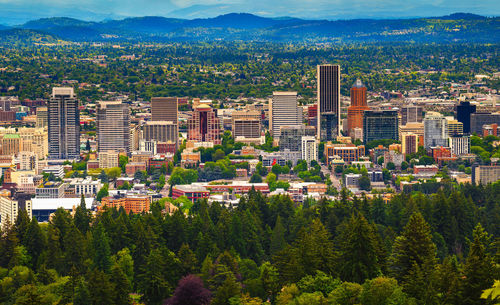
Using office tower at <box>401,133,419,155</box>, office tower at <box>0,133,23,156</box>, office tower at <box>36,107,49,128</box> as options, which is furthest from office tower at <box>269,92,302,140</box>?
office tower at <box>0,133,23,156</box>

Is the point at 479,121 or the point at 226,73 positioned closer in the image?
the point at 479,121

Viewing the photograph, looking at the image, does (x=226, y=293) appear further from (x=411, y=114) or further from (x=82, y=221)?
(x=411, y=114)

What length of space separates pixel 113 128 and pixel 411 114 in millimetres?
31836

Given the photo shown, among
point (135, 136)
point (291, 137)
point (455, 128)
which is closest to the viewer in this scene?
point (291, 137)

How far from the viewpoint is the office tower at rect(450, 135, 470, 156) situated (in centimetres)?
8973

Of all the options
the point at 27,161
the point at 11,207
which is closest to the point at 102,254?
the point at 11,207

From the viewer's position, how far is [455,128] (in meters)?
96.4

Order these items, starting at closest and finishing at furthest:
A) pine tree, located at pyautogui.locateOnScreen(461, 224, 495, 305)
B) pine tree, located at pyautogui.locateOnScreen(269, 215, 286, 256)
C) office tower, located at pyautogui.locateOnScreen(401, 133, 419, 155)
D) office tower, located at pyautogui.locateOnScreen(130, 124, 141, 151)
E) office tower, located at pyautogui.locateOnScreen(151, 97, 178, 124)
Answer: pine tree, located at pyautogui.locateOnScreen(461, 224, 495, 305) → pine tree, located at pyautogui.locateOnScreen(269, 215, 286, 256) → office tower, located at pyautogui.locateOnScreen(401, 133, 419, 155) → office tower, located at pyautogui.locateOnScreen(130, 124, 141, 151) → office tower, located at pyautogui.locateOnScreen(151, 97, 178, 124)

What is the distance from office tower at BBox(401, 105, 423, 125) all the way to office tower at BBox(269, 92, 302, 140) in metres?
10.7

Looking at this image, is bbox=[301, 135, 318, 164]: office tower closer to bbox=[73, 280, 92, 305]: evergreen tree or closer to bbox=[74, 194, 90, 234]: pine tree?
bbox=[74, 194, 90, 234]: pine tree

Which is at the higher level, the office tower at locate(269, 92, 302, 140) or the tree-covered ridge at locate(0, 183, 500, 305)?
the office tower at locate(269, 92, 302, 140)

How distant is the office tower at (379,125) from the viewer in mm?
97062

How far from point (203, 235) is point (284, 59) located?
14706cm

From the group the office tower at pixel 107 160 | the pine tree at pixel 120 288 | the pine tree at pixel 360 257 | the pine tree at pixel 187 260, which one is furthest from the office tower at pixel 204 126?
the pine tree at pixel 360 257
